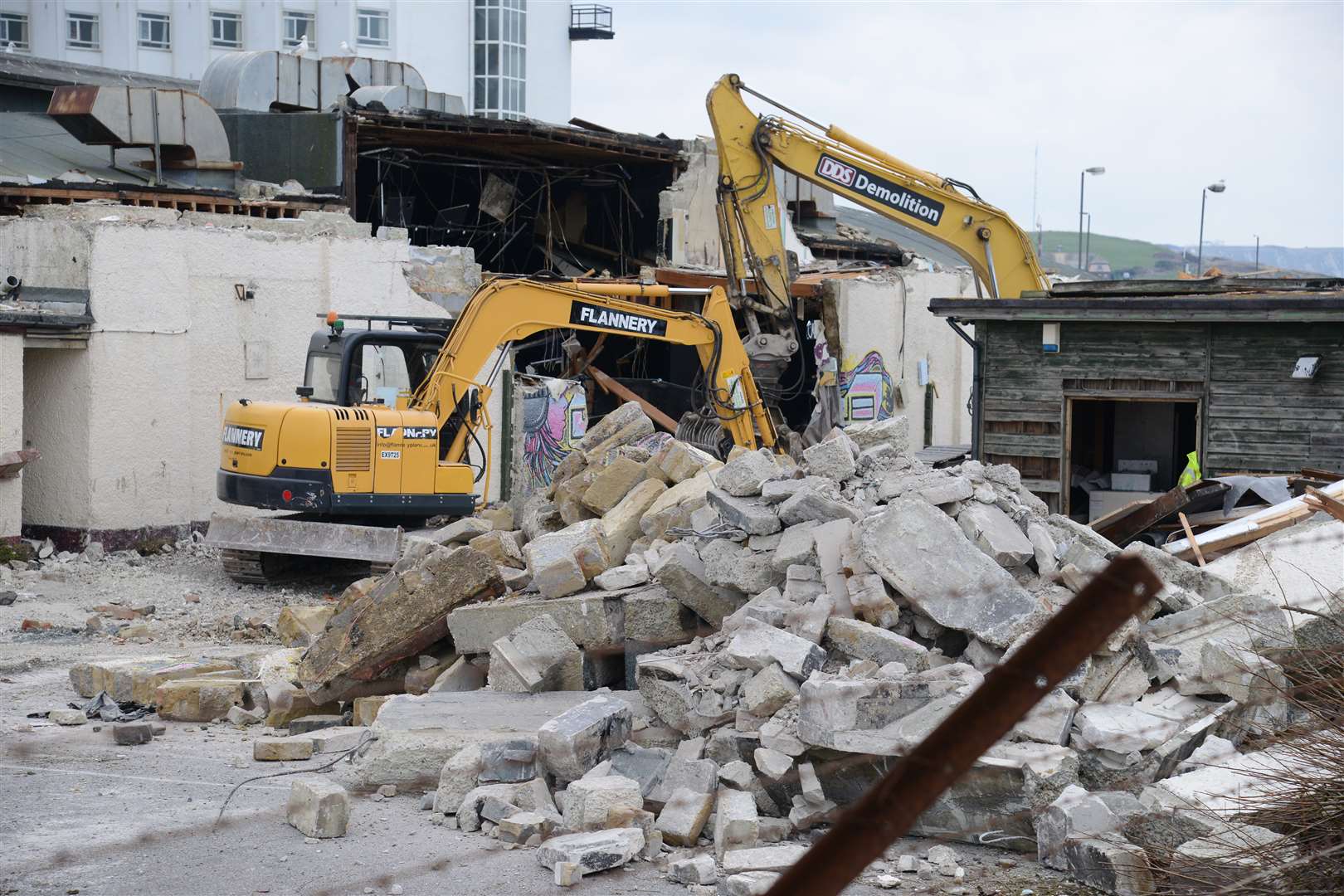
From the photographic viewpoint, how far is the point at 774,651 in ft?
22.4

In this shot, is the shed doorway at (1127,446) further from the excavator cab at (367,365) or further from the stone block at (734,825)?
the stone block at (734,825)

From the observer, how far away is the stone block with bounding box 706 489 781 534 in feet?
27.2

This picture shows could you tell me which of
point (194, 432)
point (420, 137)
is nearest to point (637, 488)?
point (194, 432)

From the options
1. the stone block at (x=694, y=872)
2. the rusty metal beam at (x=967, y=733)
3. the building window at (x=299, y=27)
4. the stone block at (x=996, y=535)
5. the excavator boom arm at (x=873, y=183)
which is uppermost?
the building window at (x=299, y=27)

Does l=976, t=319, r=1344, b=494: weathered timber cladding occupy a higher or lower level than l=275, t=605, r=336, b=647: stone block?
higher

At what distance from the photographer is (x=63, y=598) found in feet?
43.1

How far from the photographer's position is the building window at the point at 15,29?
5644 cm

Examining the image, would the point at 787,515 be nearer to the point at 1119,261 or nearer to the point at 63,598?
the point at 63,598

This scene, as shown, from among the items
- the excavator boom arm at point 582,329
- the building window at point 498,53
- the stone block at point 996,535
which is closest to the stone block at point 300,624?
the excavator boom arm at point 582,329

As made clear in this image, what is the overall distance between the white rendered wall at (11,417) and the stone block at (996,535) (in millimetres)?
10909

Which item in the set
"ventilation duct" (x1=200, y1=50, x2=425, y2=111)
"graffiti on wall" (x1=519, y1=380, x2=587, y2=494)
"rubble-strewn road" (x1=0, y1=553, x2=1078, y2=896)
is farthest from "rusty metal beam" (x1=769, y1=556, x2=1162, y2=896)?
"ventilation duct" (x1=200, y1=50, x2=425, y2=111)

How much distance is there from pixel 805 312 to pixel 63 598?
542 inches

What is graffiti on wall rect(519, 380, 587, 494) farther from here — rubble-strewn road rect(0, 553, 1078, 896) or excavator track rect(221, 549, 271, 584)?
rubble-strewn road rect(0, 553, 1078, 896)

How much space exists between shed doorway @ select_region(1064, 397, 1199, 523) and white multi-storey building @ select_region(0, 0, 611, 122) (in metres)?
43.2
